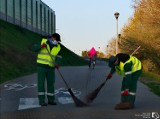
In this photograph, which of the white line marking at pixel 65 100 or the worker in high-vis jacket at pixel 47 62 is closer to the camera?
the worker in high-vis jacket at pixel 47 62

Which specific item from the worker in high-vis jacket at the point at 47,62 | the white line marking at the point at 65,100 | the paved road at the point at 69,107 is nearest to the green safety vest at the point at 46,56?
the worker in high-vis jacket at the point at 47,62

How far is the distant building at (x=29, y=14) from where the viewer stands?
2064 inches

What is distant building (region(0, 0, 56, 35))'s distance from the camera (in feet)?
172

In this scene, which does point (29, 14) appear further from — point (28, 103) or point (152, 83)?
point (28, 103)

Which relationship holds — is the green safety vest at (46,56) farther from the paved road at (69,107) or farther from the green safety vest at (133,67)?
the green safety vest at (133,67)

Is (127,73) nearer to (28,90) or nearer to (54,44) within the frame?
(54,44)

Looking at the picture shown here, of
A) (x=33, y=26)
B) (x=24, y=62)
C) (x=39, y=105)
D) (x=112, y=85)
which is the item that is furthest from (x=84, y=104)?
(x=33, y=26)

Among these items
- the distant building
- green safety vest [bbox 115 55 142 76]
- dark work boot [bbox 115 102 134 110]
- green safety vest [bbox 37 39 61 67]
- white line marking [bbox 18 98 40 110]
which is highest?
the distant building

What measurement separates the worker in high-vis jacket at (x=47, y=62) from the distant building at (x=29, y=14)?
3715cm

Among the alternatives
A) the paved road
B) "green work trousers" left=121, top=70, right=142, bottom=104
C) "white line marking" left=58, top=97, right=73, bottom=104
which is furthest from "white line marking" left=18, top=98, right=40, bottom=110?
"green work trousers" left=121, top=70, right=142, bottom=104

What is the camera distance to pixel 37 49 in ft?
42.4

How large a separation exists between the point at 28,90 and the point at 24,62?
50.5 feet

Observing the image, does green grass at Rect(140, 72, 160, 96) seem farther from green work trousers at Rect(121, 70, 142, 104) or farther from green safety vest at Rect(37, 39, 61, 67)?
green safety vest at Rect(37, 39, 61, 67)

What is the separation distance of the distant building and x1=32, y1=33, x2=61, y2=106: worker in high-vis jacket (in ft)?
122
